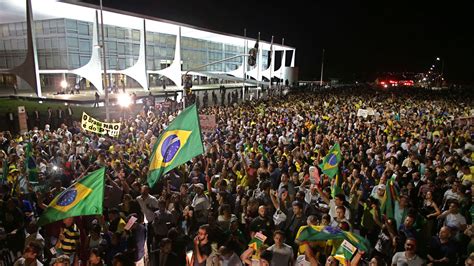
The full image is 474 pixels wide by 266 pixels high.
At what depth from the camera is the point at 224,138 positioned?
13.9 m

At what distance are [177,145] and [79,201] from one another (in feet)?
6.84

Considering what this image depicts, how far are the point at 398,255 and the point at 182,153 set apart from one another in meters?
3.74

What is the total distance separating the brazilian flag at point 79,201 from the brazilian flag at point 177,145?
1.40m

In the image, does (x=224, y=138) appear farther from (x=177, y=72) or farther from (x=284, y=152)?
(x=177, y=72)

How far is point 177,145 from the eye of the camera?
6.84 meters

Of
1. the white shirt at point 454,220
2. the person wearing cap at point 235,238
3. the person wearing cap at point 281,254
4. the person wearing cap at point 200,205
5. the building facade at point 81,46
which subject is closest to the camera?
the person wearing cap at point 281,254

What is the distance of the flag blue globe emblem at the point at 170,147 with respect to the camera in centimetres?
677

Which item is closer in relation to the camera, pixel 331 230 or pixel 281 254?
pixel 331 230

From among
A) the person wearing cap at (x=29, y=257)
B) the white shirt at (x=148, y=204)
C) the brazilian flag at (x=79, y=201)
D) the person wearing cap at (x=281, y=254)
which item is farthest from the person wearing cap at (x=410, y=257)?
the person wearing cap at (x=29, y=257)

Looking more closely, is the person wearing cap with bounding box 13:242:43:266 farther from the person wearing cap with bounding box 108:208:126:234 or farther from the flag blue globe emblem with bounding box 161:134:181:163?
the flag blue globe emblem with bounding box 161:134:181:163

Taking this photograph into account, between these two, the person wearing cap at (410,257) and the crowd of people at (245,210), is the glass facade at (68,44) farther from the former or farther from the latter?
the person wearing cap at (410,257)

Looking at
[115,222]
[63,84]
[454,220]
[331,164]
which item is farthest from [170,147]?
[63,84]

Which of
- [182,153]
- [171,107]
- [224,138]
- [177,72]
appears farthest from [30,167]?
[177,72]

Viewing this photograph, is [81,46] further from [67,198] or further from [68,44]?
[67,198]
